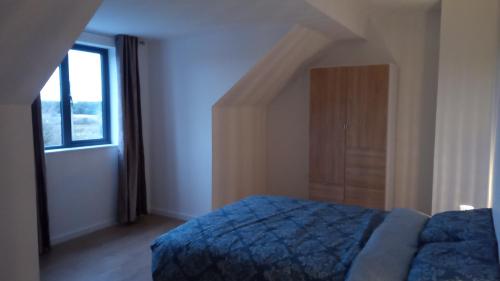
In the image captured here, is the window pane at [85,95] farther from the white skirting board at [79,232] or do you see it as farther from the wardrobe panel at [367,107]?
the wardrobe panel at [367,107]

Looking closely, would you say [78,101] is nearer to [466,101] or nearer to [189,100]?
[189,100]

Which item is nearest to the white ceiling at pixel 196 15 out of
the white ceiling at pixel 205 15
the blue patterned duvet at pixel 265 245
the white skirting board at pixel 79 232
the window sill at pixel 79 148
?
the white ceiling at pixel 205 15

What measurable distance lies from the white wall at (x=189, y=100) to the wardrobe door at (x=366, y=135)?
1053 mm

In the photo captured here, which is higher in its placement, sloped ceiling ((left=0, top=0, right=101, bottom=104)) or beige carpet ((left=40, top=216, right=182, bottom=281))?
sloped ceiling ((left=0, top=0, right=101, bottom=104))

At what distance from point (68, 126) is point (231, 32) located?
6.38 feet

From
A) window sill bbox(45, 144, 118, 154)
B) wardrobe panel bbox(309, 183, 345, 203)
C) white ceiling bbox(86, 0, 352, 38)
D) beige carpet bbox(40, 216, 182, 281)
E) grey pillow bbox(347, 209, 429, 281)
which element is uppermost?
white ceiling bbox(86, 0, 352, 38)

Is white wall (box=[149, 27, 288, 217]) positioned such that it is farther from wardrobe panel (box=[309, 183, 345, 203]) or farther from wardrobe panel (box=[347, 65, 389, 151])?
wardrobe panel (box=[309, 183, 345, 203])

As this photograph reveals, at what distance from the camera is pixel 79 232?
149 inches

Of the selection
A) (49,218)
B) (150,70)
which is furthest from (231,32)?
(49,218)

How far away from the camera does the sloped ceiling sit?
1.45 m

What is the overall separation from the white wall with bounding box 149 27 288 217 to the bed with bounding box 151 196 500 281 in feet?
5.39

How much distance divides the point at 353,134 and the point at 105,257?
2.72m

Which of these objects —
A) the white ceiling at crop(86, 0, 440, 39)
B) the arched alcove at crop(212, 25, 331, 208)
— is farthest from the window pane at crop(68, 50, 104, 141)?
the arched alcove at crop(212, 25, 331, 208)

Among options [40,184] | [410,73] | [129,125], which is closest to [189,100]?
[129,125]
